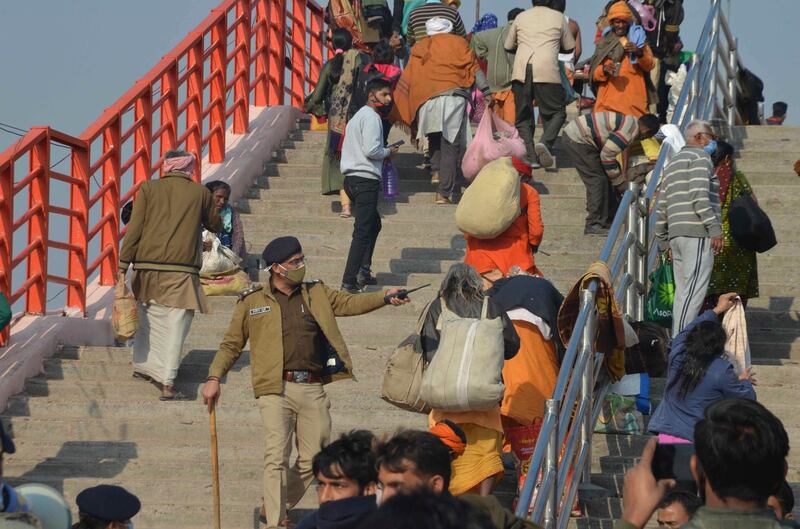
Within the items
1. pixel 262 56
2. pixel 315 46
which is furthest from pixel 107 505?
pixel 315 46

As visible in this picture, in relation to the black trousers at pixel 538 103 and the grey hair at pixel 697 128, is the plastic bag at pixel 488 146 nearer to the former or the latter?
the black trousers at pixel 538 103

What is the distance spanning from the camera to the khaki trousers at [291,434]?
9.42 meters

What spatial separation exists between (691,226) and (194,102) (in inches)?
217

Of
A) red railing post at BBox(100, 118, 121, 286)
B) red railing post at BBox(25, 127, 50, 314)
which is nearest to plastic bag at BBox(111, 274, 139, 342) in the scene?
red railing post at BBox(25, 127, 50, 314)

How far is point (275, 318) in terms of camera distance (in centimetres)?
959

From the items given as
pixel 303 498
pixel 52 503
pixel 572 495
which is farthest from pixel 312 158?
pixel 52 503

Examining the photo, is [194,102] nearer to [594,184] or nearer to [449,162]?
[449,162]

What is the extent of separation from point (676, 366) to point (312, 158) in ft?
25.7

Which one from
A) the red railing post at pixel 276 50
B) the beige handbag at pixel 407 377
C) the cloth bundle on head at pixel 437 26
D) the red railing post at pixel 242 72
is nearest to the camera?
the beige handbag at pixel 407 377

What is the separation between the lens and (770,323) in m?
12.3

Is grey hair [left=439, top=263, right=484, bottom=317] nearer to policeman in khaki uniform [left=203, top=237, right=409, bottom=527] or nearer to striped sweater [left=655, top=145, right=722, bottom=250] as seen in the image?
policeman in khaki uniform [left=203, top=237, right=409, bottom=527]

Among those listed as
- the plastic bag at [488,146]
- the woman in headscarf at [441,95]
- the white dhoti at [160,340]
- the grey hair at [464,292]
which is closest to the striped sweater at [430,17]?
the woman in headscarf at [441,95]

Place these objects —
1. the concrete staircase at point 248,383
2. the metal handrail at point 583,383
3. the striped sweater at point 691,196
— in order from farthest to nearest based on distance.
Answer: the striped sweater at point 691,196 → the concrete staircase at point 248,383 → the metal handrail at point 583,383

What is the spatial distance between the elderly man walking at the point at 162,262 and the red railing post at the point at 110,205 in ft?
5.44
